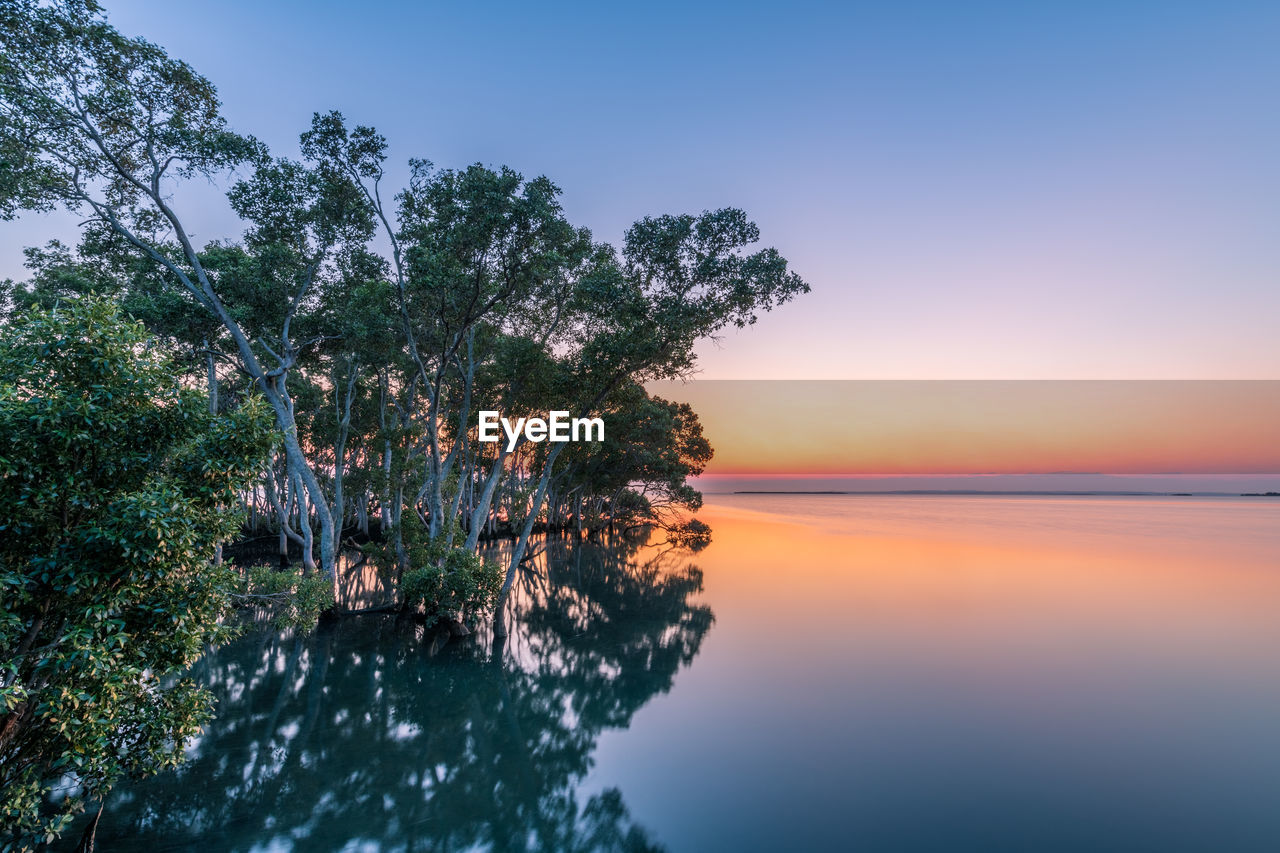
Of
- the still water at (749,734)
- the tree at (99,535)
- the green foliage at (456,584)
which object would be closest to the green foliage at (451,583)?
the green foliage at (456,584)

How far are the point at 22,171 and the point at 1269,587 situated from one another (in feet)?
169

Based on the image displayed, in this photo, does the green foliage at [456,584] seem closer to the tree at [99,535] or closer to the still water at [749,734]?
the still water at [749,734]

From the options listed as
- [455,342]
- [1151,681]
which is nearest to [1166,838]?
[1151,681]

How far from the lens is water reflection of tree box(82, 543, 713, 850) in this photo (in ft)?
25.2

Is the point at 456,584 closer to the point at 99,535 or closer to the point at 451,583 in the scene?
the point at 451,583

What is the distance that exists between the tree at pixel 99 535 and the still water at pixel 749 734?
9.05ft

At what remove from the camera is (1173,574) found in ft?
100.0

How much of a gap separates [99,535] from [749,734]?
11.5 meters

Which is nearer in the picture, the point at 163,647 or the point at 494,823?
the point at 163,647

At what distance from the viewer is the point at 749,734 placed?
450 inches

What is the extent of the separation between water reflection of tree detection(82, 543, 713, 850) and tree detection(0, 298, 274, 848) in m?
2.38

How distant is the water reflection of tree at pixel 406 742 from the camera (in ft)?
25.2

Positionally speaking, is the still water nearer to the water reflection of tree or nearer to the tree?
the water reflection of tree

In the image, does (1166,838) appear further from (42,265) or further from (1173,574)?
(42,265)
